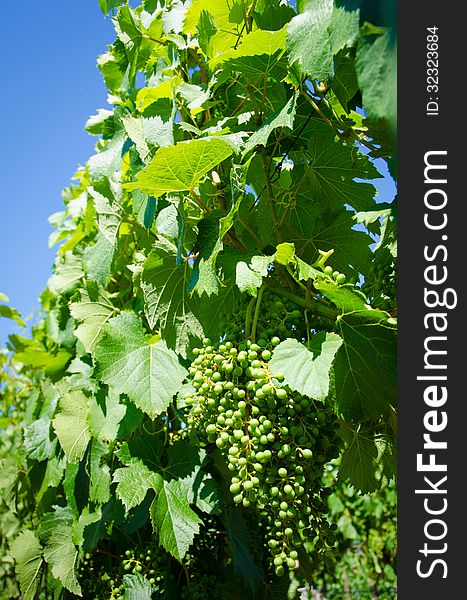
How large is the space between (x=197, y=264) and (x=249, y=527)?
1.16 m

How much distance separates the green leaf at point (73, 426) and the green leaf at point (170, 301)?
0.73 m

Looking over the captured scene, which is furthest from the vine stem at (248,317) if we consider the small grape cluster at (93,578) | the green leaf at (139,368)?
the small grape cluster at (93,578)

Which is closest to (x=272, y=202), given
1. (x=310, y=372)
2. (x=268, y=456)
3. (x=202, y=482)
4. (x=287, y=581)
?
(x=310, y=372)

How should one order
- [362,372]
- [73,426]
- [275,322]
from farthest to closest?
1. [73,426]
2. [275,322]
3. [362,372]

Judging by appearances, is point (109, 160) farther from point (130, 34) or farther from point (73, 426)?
point (73, 426)

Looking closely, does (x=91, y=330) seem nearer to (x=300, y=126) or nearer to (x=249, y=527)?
(x=249, y=527)

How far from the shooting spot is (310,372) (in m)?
1.24

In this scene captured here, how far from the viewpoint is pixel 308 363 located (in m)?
1.25

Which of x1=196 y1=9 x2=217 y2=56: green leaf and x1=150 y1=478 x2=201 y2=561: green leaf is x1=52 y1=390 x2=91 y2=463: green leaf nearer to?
x1=150 y1=478 x2=201 y2=561: green leaf

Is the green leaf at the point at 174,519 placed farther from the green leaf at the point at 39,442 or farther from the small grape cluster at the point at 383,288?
the green leaf at the point at 39,442

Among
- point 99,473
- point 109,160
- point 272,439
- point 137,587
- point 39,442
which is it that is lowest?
point 137,587

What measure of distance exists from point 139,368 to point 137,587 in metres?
0.73

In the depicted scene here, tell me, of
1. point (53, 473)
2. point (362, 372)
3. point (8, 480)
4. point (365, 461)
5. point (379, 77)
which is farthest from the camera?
point (8, 480)

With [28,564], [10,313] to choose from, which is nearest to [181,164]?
[28,564]
